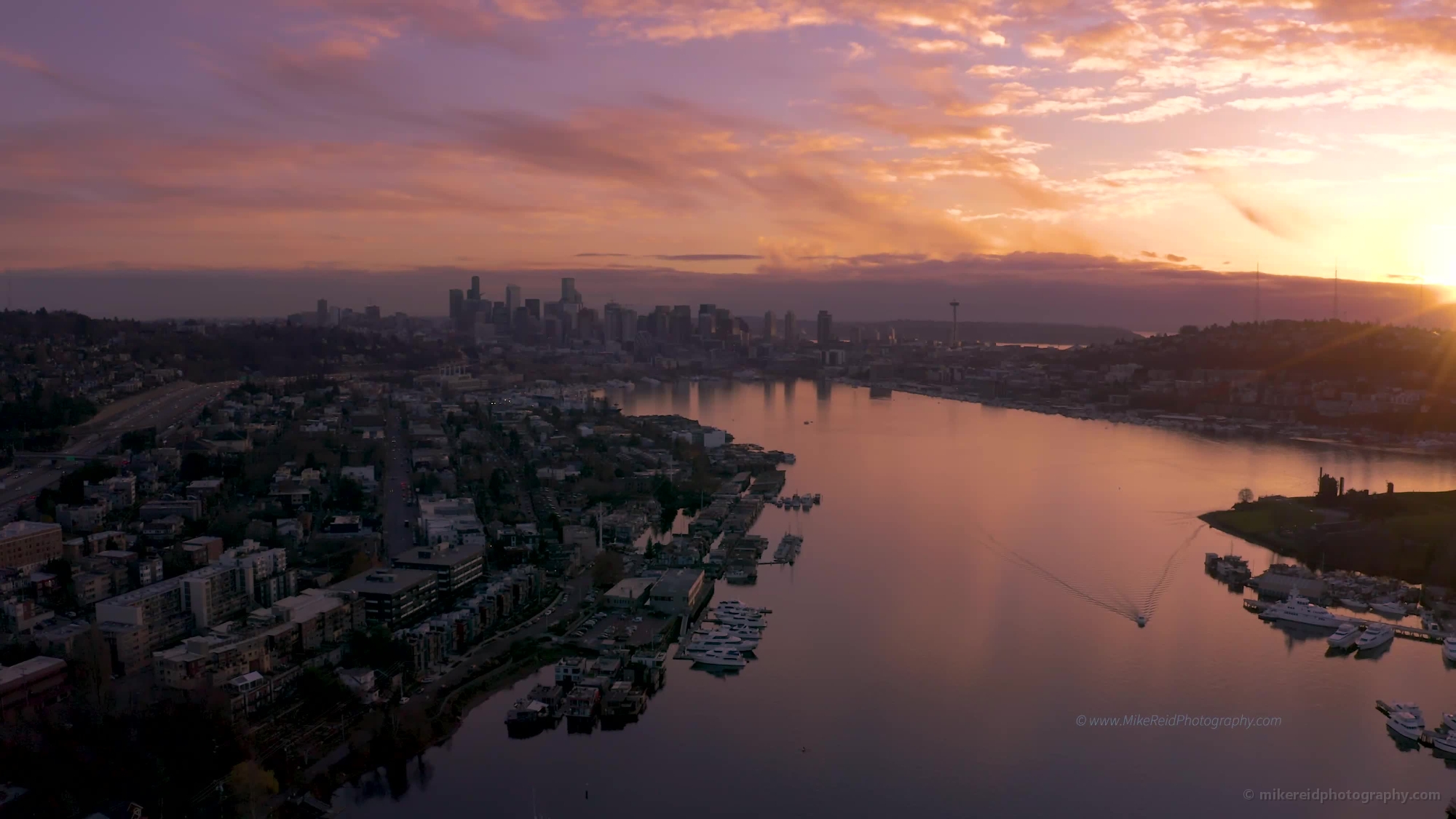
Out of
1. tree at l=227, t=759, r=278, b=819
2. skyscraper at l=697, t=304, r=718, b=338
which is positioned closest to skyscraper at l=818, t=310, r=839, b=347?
skyscraper at l=697, t=304, r=718, b=338

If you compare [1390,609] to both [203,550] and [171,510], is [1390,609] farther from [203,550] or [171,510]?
[171,510]

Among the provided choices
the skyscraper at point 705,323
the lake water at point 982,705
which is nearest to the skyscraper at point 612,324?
the skyscraper at point 705,323

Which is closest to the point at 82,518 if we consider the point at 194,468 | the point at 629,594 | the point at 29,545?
the point at 29,545

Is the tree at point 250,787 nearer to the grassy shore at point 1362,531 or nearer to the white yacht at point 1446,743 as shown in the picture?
the white yacht at point 1446,743

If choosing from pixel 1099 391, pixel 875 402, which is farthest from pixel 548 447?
pixel 1099 391

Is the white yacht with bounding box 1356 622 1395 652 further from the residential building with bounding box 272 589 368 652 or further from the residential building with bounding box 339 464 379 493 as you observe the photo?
the residential building with bounding box 339 464 379 493
